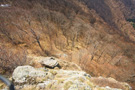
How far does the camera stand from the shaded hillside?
1445cm

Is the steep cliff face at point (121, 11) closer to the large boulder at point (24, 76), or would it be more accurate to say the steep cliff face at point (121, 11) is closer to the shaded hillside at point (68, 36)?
the shaded hillside at point (68, 36)

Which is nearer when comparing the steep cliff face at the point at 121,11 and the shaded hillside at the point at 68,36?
the shaded hillside at the point at 68,36

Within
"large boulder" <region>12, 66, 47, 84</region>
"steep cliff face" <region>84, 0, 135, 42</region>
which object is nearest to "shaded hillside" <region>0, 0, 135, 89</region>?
"large boulder" <region>12, 66, 47, 84</region>

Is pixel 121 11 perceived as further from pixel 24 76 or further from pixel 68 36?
pixel 24 76

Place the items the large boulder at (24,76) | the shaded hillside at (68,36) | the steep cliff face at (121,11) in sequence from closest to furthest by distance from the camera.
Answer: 1. the large boulder at (24,76)
2. the shaded hillside at (68,36)
3. the steep cliff face at (121,11)

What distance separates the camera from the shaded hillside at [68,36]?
14453 millimetres

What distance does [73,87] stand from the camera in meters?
4.72

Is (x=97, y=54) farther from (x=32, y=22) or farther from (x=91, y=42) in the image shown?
(x=32, y=22)

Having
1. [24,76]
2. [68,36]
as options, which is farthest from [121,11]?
[24,76]

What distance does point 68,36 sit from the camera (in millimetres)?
22047

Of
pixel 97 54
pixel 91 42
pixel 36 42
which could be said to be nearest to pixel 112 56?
pixel 97 54

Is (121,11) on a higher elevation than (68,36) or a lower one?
A: higher

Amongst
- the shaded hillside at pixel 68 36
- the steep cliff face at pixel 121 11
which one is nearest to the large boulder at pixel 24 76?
the shaded hillside at pixel 68 36

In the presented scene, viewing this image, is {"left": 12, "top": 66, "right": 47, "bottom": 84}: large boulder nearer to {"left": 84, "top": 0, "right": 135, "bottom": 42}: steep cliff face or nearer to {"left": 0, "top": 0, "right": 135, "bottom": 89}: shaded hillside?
{"left": 0, "top": 0, "right": 135, "bottom": 89}: shaded hillside
